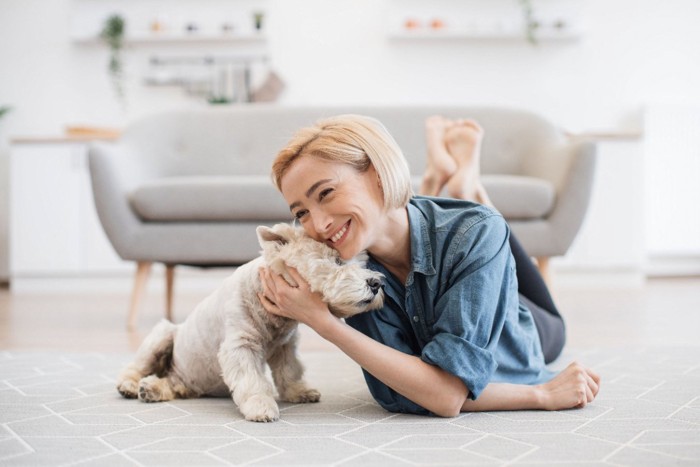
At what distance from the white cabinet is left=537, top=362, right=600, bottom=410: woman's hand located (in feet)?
11.6

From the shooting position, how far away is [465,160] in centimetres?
249

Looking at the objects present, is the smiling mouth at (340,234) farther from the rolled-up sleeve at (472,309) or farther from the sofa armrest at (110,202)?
the sofa armrest at (110,202)

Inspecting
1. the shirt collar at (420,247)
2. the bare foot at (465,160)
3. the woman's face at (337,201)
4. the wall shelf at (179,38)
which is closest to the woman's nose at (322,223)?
the woman's face at (337,201)

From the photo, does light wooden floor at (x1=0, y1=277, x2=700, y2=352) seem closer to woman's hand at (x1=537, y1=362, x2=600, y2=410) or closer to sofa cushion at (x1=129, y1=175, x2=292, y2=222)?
sofa cushion at (x1=129, y1=175, x2=292, y2=222)

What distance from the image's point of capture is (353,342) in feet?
4.61

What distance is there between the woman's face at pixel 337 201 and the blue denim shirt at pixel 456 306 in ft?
0.40

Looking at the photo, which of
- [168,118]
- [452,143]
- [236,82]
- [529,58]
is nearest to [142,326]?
[168,118]

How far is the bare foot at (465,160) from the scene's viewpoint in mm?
2383

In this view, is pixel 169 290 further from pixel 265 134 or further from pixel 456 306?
pixel 456 306

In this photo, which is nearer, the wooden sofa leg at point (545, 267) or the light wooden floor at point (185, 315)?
the light wooden floor at point (185, 315)

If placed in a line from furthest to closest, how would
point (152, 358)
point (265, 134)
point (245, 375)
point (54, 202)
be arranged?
point (54, 202), point (265, 134), point (152, 358), point (245, 375)

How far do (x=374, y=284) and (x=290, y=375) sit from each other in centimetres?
43

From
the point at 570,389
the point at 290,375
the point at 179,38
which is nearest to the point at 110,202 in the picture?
the point at 290,375

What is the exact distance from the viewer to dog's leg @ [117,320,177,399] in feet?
5.73
